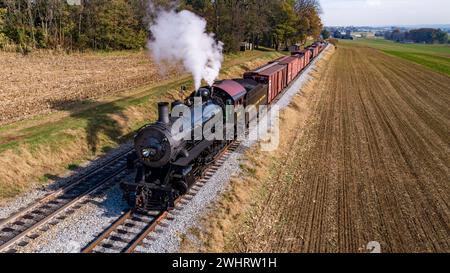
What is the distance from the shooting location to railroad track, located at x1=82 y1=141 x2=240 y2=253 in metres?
10.9

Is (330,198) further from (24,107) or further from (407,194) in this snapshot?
(24,107)

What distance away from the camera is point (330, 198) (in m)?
15.2

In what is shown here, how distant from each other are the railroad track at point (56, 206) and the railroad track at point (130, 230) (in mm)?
2184

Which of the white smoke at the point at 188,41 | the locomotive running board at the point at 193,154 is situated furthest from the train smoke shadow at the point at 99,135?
the white smoke at the point at 188,41

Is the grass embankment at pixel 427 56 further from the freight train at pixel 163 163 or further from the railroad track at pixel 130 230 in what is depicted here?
the railroad track at pixel 130 230

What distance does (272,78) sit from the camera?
28.2 metres

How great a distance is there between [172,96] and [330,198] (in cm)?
1777

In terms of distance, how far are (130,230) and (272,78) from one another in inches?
766

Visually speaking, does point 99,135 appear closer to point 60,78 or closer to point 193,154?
point 193,154

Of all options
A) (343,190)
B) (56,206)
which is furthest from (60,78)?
(343,190)

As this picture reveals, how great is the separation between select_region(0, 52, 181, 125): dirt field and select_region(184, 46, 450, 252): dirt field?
53.4 feet

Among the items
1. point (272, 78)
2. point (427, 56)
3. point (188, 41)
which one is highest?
point (427, 56)
